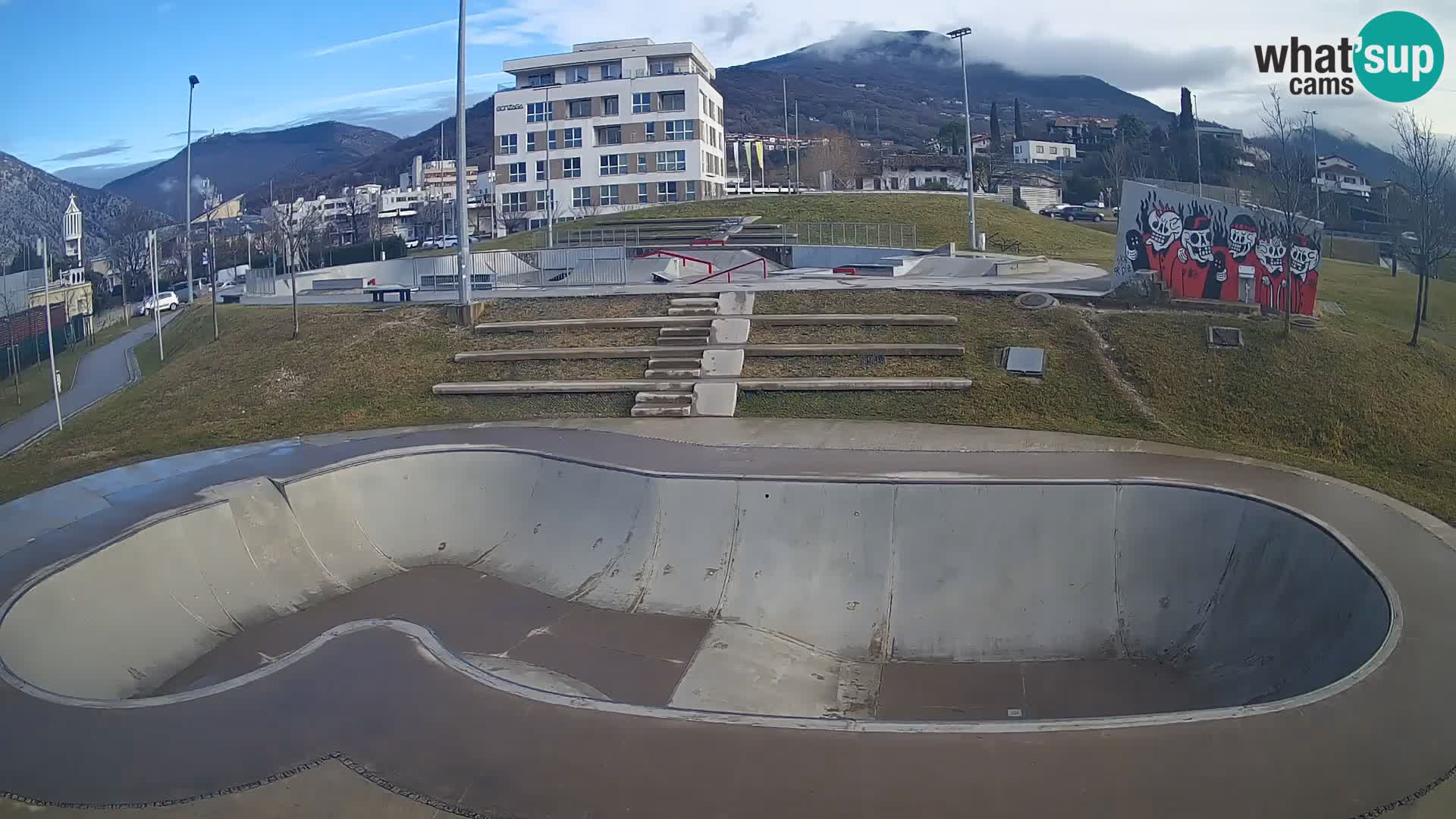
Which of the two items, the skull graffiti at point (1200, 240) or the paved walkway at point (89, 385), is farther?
the skull graffiti at point (1200, 240)

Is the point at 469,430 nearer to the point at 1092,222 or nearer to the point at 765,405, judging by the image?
the point at 765,405

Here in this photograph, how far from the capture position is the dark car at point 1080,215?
72969 mm

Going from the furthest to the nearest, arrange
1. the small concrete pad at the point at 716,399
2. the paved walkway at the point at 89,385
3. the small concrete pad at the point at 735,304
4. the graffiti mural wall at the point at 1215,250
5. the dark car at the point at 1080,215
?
1. the dark car at the point at 1080,215
2. the small concrete pad at the point at 735,304
3. the paved walkway at the point at 89,385
4. the graffiti mural wall at the point at 1215,250
5. the small concrete pad at the point at 716,399

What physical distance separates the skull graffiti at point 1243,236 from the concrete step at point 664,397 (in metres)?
13.6

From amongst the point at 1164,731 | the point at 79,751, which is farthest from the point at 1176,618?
the point at 79,751

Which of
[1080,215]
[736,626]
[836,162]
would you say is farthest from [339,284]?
[836,162]

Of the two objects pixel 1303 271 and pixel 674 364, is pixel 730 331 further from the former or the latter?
pixel 1303 271

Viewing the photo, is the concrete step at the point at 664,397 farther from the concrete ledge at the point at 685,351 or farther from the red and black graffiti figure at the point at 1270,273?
the red and black graffiti figure at the point at 1270,273

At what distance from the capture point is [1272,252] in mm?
23359

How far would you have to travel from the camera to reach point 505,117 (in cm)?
6656

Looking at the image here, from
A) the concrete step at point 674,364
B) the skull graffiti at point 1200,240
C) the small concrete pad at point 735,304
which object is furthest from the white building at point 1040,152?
the concrete step at point 674,364

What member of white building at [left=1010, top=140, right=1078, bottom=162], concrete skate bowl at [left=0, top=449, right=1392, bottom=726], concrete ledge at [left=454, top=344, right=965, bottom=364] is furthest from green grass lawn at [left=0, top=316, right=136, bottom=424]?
white building at [left=1010, top=140, right=1078, bottom=162]

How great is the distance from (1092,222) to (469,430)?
5749cm

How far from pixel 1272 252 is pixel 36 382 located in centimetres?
3539
